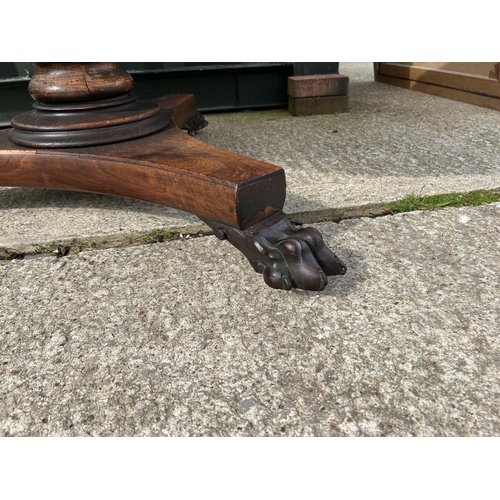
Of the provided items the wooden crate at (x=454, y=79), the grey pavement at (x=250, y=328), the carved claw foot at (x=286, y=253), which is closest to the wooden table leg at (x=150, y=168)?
the carved claw foot at (x=286, y=253)

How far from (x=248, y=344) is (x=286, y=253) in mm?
215

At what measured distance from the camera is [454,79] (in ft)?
10.4

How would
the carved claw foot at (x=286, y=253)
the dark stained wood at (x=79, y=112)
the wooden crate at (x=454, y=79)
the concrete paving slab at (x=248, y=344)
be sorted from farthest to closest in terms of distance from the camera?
1. the wooden crate at (x=454, y=79)
2. the dark stained wood at (x=79, y=112)
3. the carved claw foot at (x=286, y=253)
4. the concrete paving slab at (x=248, y=344)

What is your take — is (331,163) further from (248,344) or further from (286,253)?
(248,344)

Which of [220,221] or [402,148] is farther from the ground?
[220,221]

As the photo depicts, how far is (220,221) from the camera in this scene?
117 cm

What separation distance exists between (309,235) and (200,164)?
322 millimetres

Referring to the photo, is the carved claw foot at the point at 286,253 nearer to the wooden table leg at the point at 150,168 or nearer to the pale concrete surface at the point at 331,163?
the wooden table leg at the point at 150,168

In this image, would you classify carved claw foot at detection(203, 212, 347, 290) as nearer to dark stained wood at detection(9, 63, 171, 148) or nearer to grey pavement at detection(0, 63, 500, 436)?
grey pavement at detection(0, 63, 500, 436)

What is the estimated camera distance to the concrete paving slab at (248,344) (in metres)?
0.82

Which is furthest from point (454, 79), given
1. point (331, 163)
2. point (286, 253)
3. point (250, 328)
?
point (250, 328)

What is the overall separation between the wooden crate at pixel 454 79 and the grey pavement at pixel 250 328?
4.49 feet
